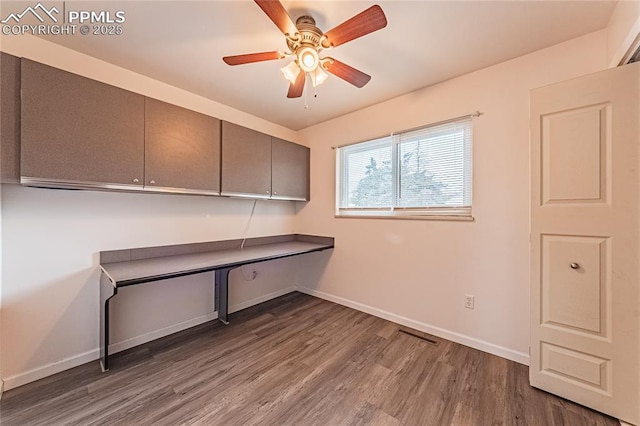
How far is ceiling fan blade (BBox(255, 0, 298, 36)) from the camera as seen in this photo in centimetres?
120

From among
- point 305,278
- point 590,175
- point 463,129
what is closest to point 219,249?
point 305,278

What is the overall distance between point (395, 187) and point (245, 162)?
1.66 metres

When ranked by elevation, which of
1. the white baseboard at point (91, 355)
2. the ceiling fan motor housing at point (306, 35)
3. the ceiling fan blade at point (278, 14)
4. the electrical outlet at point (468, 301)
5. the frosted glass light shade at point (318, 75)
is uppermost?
the ceiling fan motor housing at point (306, 35)

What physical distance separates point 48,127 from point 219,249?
1.67 meters

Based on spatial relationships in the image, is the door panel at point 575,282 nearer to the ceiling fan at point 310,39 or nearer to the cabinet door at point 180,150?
the ceiling fan at point 310,39

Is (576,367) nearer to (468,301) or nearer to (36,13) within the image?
(468,301)

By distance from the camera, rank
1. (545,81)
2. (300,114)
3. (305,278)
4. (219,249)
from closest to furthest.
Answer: (545,81) → (219,249) → (300,114) → (305,278)

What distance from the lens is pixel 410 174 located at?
261 centimetres

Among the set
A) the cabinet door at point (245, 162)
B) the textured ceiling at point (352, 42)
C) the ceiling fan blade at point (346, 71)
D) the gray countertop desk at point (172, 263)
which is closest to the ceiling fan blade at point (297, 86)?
the ceiling fan blade at point (346, 71)

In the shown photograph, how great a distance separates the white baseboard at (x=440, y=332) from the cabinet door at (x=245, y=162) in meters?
1.67

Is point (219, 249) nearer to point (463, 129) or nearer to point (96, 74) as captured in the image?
point (96, 74)

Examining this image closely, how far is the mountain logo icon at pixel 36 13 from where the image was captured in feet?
4.99

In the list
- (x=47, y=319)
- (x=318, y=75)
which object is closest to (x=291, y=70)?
(x=318, y=75)

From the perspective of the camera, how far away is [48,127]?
158 centimetres
